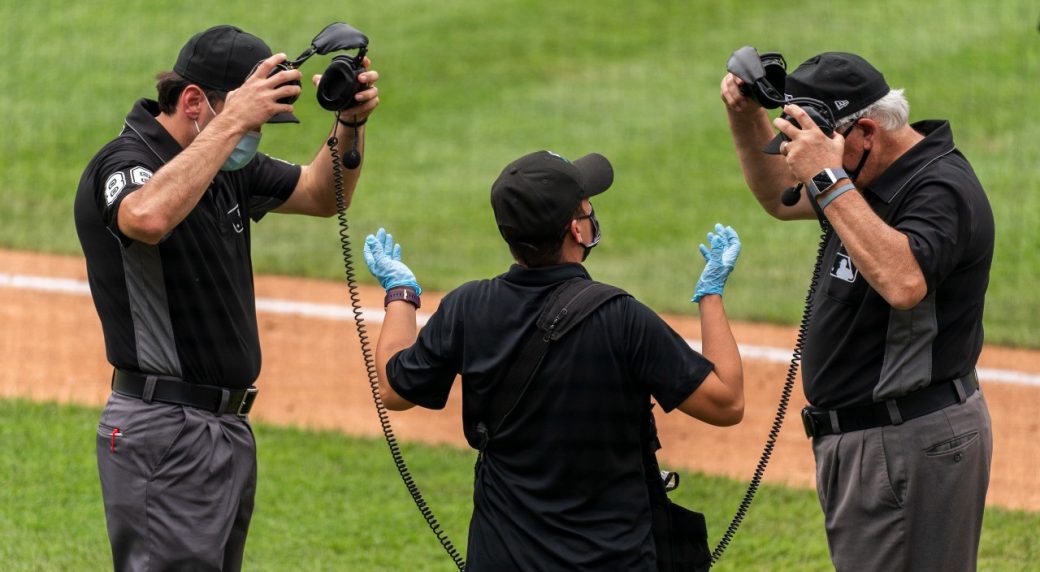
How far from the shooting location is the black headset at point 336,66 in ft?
14.7

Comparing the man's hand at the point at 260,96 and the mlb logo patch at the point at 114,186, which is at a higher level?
the man's hand at the point at 260,96

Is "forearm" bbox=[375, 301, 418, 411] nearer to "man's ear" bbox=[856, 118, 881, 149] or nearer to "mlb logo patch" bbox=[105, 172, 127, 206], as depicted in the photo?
"mlb logo patch" bbox=[105, 172, 127, 206]

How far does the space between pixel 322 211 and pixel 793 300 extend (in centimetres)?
537

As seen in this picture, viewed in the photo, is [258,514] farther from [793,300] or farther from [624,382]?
[793,300]

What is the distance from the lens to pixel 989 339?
30.8 ft

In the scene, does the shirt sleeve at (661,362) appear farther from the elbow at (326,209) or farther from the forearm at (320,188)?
the elbow at (326,209)

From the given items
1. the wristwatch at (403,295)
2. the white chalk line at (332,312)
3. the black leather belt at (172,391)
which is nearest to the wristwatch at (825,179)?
the wristwatch at (403,295)

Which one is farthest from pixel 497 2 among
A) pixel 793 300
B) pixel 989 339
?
pixel 989 339

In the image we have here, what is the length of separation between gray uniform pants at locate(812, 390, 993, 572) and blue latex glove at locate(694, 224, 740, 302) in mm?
762

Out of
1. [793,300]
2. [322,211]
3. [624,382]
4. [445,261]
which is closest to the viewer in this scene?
[624,382]

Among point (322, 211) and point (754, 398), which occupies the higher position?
point (322, 211)

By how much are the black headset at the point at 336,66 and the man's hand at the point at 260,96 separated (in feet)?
0.18

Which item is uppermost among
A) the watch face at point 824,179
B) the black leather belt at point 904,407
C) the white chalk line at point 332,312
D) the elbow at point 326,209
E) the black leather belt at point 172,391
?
the watch face at point 824,179

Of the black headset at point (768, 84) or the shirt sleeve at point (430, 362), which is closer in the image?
the shirt sleeve at point (430, 362)
